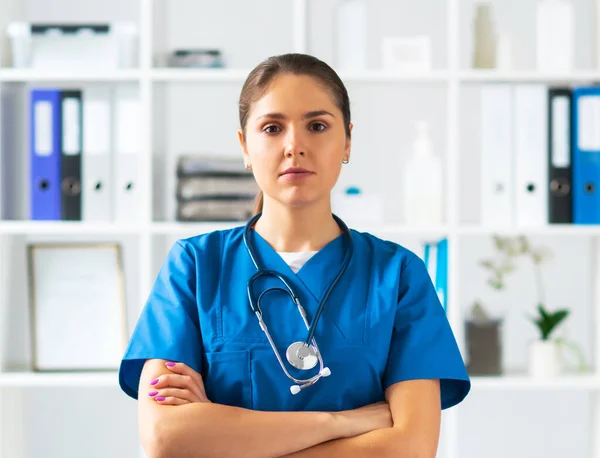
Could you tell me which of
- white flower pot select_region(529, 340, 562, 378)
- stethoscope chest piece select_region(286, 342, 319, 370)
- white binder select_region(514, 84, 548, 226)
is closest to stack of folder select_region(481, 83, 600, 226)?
white binder select_region(514, 84, 548, 226)

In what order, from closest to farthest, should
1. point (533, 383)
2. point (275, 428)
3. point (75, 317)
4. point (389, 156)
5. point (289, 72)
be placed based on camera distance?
point (275, 428) → point (289, 72) → point (533, 383) → point (75, 317) → point (389, 156)

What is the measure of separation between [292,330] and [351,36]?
1144 millimetres

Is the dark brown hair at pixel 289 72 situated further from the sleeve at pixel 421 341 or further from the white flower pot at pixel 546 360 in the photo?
the white flower pot at pixel 546 360

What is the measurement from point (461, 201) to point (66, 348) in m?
1.30

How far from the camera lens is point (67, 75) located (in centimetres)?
219

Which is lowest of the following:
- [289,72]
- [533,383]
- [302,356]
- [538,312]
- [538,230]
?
[533,383]

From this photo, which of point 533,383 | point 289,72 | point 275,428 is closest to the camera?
point 275,428

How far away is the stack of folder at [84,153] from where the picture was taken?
2199 millimetres

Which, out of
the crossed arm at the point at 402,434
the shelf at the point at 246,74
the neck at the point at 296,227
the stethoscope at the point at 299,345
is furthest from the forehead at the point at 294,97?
the shelf at the point at 246,74

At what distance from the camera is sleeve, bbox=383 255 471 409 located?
53.2 inches

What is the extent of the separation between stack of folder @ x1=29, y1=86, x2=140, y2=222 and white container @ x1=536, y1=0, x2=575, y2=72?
1137 mm

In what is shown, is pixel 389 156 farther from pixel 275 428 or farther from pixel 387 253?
pixel 275 428

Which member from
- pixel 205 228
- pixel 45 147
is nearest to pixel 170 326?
pixel 205 228

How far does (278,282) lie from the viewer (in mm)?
1376
